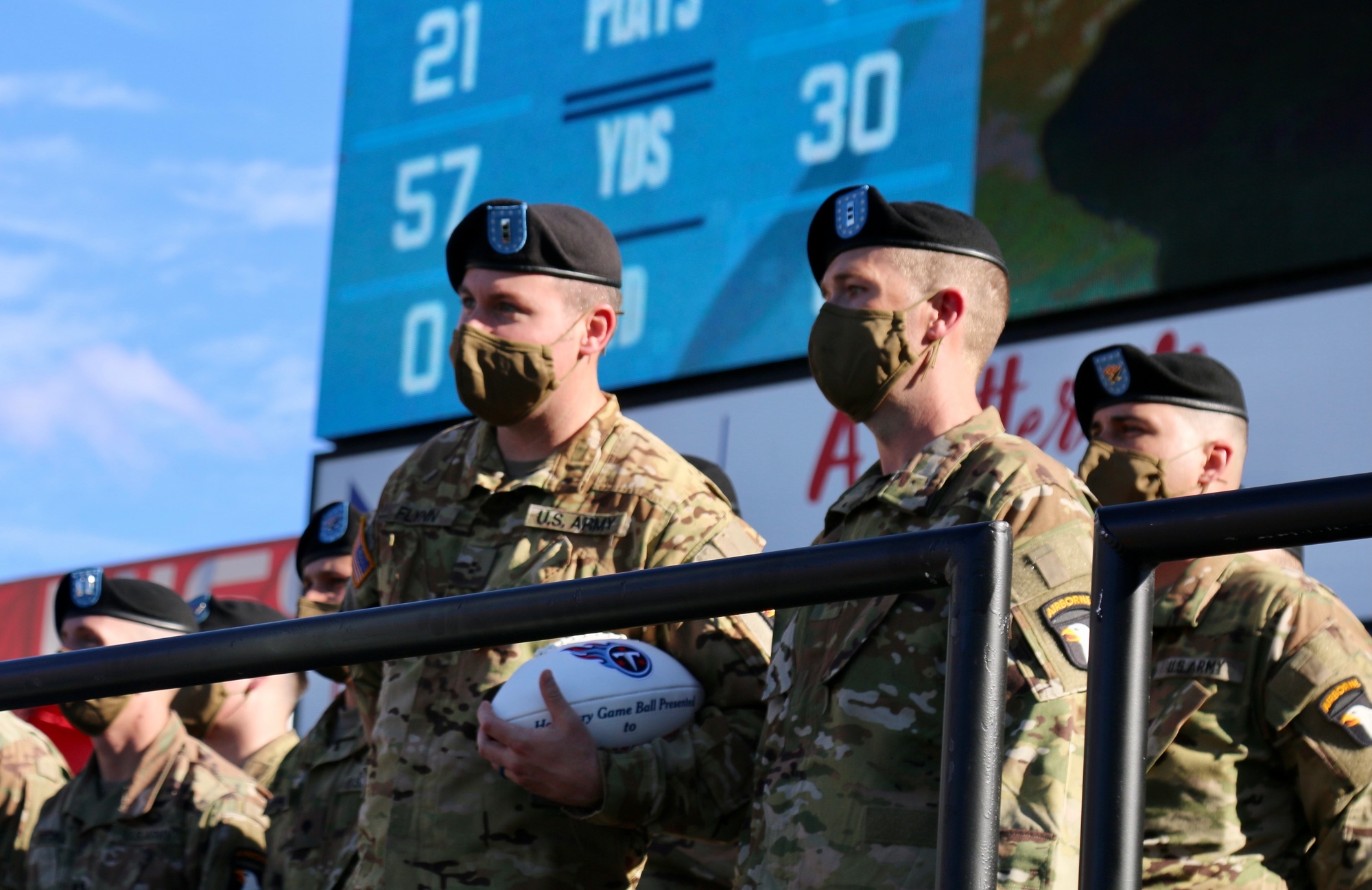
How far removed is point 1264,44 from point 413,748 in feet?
17.4

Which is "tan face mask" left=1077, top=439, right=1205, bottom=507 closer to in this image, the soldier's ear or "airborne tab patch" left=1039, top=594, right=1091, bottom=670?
the soldier's ear

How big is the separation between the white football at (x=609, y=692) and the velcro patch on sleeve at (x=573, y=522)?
0.22 metres

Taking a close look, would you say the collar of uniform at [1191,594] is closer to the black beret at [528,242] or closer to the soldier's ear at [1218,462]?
the soldier's ear at [1218,462]

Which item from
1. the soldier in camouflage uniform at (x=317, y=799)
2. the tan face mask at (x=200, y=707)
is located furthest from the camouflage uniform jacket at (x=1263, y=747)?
the tan face mask at (x=200, y=707)

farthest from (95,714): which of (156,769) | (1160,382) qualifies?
(1160,382)

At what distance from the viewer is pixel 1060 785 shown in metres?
2.17

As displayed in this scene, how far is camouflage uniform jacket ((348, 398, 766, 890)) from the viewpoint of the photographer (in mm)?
2680

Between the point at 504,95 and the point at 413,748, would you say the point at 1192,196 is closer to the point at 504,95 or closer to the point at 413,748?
the point at 504,95

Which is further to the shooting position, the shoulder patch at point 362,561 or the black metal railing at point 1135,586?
the shoulder patch at point 362,561

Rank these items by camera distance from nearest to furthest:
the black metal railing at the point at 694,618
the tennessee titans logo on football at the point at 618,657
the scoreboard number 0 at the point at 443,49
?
the black metal railing at the point at 694,618, the tennessee titans logo on football at the point at 618,657, the scoreboard number 0 at the point at 443,49

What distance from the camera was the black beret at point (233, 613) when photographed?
5.74 metres

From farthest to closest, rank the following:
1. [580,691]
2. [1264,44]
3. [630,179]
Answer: [630,179], [1264,44], [580,691]

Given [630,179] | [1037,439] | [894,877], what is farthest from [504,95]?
[894,877]

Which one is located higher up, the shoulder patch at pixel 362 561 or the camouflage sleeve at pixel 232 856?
the shoulder patch at pixel 362 561
